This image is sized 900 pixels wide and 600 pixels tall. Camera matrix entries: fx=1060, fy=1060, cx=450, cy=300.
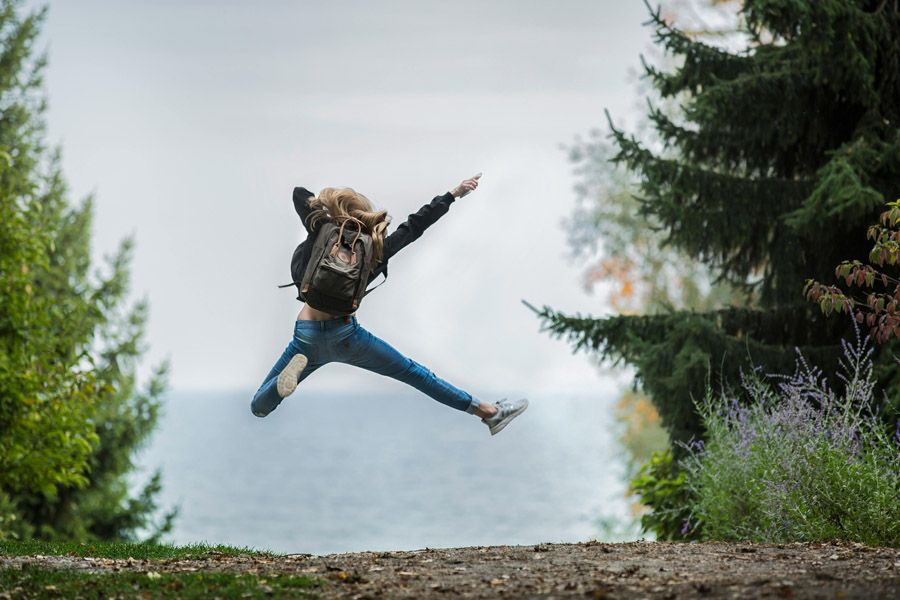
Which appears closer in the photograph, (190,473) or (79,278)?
(79,278)

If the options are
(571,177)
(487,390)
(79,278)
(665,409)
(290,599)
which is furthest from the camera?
(487,390)

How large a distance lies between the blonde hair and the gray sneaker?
1453 mm

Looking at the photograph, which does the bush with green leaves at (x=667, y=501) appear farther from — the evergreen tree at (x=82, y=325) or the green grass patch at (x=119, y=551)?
the evergreen tree at (x=82, y=325)

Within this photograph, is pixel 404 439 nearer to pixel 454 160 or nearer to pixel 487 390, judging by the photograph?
pixel 487 390

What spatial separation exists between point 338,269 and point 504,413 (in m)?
1.80

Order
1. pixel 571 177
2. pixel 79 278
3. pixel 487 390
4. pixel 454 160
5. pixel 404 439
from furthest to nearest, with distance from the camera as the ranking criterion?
pixel 487 390 < pixel 404 439 < pixel 454 160 < pixel 571 177 < pixel 79 278

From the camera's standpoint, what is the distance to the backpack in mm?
6590

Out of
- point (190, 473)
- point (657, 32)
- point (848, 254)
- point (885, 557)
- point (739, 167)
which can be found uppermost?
point (190, 473)

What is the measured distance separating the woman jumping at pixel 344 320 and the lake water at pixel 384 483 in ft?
43.0

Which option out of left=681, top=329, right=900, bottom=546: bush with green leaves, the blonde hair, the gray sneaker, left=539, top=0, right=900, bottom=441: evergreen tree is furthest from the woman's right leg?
left=539, top=0, right=900, bottom=441: evergreen tree

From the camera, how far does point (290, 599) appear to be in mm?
5547

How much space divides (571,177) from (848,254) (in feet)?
39.0

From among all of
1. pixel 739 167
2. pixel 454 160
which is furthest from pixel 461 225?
pixel 739 167

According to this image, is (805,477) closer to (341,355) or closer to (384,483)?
(341,355)
